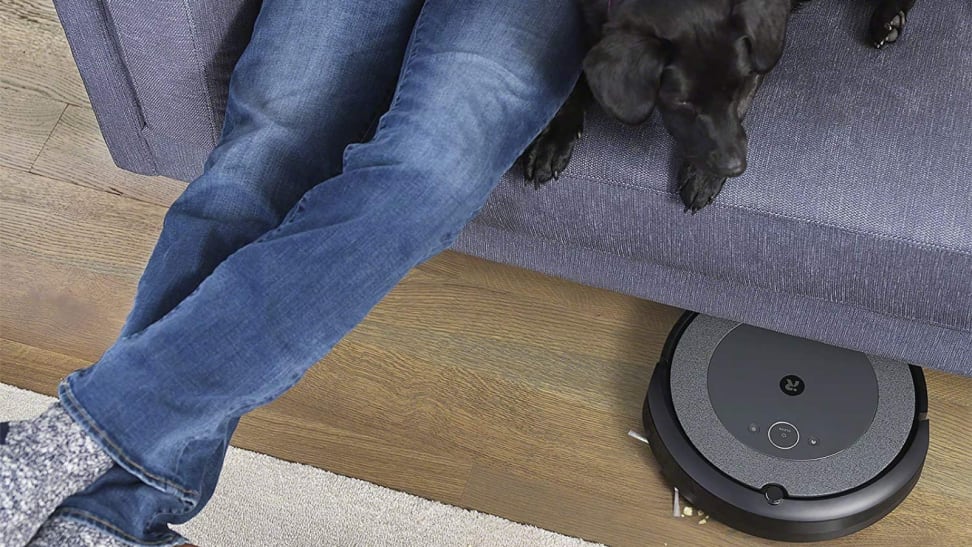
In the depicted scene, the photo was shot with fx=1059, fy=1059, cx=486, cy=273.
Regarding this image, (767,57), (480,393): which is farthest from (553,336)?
(767,57)

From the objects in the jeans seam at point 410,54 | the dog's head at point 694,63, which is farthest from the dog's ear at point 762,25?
the jeans seam at point 410,54

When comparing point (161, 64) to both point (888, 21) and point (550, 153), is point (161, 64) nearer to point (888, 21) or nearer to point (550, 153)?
point (550, 153)

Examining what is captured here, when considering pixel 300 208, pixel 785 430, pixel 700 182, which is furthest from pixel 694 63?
pixel 785 430

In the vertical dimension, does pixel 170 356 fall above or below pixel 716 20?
below

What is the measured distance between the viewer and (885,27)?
1516 mm

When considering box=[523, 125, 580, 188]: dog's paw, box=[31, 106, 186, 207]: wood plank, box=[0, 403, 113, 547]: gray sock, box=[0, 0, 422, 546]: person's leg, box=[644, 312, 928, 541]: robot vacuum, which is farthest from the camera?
box=[31, 106, 186, 207]: wood plank

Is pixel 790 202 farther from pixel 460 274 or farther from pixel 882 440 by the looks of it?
pixel 460 274

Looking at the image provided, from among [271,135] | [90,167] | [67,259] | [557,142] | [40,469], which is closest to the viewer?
[40,469]

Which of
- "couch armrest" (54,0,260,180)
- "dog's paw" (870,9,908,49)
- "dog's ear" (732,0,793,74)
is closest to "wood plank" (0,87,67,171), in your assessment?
"couch armrest" (54,0,260,180)

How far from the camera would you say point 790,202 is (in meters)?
1.44

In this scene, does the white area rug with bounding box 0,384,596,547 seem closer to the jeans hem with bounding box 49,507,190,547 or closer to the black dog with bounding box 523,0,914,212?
the jeans hem with bounding box 49,507,190,547

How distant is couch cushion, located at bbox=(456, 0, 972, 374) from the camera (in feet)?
4.68

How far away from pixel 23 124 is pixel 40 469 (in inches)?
50.4

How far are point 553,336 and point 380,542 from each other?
483 millimetres
